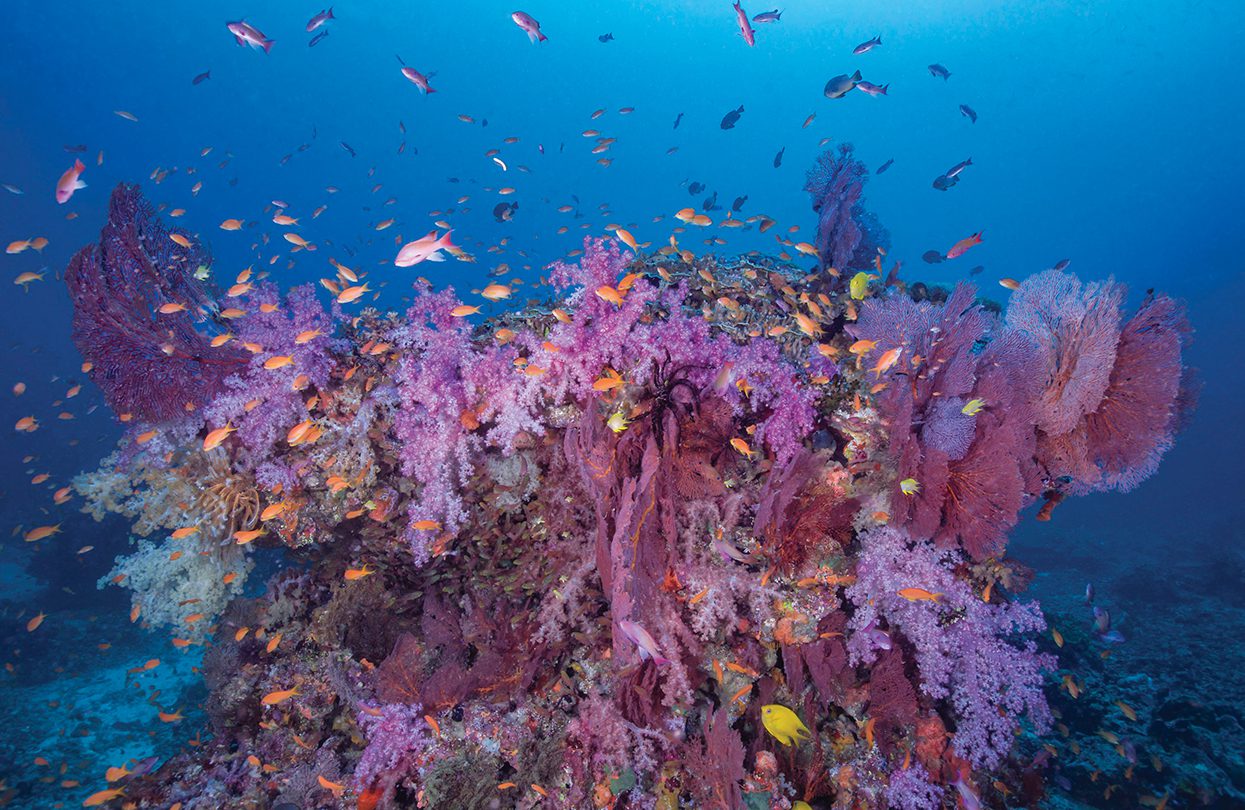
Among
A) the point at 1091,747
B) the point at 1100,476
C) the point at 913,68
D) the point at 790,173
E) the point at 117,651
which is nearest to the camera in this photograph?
the point at 1100,476

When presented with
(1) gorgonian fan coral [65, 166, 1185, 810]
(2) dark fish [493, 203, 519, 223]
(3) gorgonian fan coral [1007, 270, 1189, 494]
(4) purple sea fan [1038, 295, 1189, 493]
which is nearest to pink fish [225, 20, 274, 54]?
(2) dark fish [493, 203, 519, 223]

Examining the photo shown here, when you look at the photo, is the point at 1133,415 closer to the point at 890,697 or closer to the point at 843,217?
the point at 890,697

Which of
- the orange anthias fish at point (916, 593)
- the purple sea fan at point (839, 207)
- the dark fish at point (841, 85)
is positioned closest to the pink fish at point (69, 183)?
the purple sea fan at point (839, 207)

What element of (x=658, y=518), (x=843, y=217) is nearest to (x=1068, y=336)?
(x=843, y=217)

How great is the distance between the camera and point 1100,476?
5.20 metres

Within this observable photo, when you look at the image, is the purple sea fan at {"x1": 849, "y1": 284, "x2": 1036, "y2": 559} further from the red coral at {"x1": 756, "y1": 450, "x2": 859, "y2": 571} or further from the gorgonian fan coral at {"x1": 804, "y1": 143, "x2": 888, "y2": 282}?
the gorgonian fan coral at {"x1": 804, "y1": 143, "x2": 888, "y2": 282}

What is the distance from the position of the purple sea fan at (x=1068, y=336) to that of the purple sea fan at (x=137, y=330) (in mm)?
8268

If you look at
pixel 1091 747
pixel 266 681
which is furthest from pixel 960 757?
pixel 266 681

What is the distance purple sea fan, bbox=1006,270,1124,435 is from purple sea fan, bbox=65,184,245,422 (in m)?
8.27

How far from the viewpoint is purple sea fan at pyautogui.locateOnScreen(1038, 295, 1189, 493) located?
489 cm

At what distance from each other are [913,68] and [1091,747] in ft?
439

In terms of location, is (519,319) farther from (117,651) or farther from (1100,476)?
(117,651)

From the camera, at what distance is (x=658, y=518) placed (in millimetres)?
4469

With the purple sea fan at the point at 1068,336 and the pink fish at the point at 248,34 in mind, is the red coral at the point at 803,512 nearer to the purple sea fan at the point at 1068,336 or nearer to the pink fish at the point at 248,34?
the purple sea fan at the point at 1068,336
